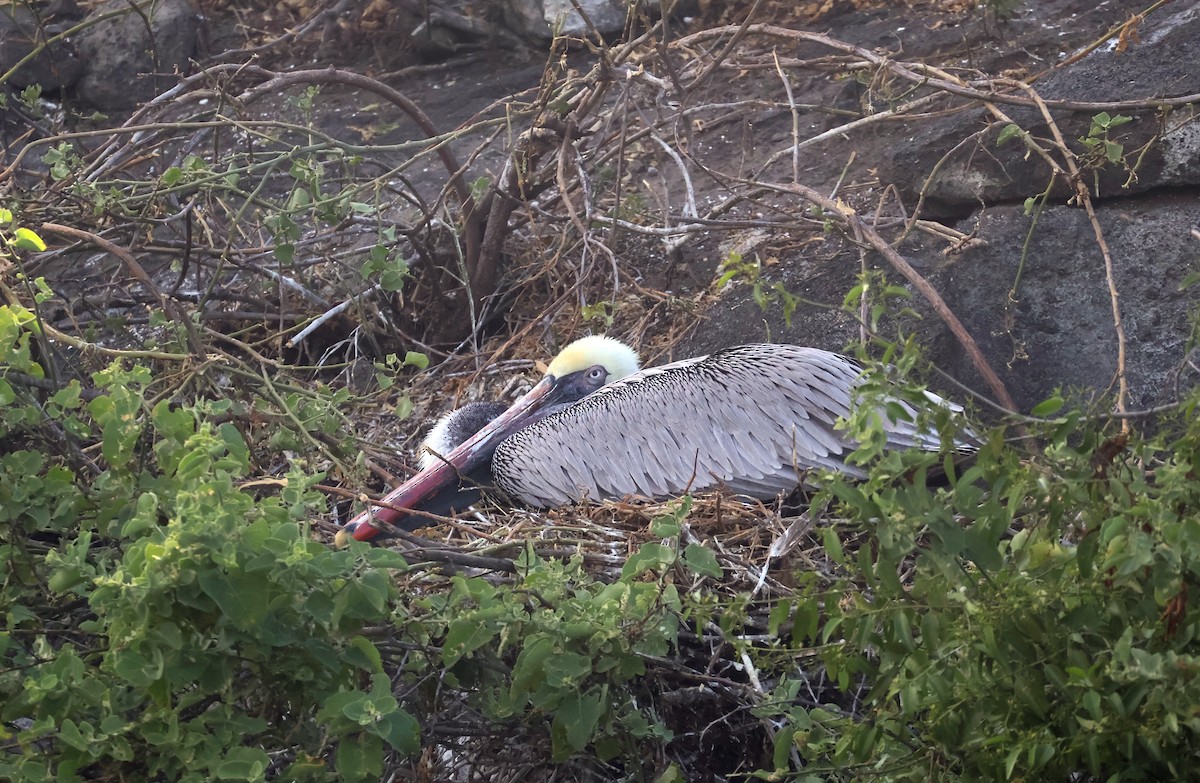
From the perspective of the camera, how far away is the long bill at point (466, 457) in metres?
4.11

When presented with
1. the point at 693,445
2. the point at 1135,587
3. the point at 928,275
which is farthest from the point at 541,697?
the point at 928,275

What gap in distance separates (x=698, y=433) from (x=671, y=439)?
116 millimetres

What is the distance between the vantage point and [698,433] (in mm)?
4410

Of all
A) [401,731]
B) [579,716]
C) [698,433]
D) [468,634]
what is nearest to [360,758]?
[401,731]

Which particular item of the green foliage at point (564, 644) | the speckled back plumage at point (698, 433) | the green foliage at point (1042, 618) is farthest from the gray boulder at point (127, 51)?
the green foliage at point (1042, 618)

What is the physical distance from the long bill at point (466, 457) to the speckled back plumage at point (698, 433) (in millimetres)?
→ 110

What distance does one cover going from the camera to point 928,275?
4633 millimetres

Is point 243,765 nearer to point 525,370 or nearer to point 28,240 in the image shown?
point 28,240

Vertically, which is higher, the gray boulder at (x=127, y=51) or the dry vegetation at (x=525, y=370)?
the gray boulder at (x=127, y=51)

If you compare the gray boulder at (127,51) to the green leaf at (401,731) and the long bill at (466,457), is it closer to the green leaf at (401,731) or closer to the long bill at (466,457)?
the long bill at (466,457)

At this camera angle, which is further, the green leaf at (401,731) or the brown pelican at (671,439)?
the brown pelican at (671,439)

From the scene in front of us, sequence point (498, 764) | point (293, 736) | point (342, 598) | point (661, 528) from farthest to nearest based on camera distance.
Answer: point (498, 764) → point (661, 528) → point (293, 736) → point (342, 598)

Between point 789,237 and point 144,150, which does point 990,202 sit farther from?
point 144,150

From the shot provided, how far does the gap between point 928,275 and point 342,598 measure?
3314mm
